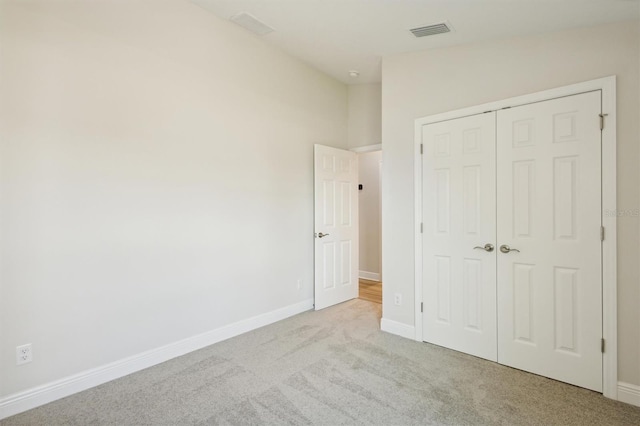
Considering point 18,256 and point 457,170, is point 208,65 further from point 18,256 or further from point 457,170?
Answer: point 457,170

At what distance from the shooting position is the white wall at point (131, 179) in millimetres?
2000

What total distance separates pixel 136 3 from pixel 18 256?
2.03 meters

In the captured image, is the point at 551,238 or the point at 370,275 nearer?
the point at 551,238

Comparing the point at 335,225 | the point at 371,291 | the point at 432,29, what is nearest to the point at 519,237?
the point at 432,29

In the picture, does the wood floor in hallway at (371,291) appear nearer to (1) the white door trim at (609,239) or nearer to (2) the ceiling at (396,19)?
(1) the white door trim at (609,239)

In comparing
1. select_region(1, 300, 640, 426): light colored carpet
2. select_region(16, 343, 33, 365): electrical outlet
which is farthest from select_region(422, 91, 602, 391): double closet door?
select_region(16, 343, 33, 365): electrical outlet

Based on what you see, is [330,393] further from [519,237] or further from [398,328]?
[519,237]

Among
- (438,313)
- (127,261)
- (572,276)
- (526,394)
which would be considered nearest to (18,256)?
(127,261)

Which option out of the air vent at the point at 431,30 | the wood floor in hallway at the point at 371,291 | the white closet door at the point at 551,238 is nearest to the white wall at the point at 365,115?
the air vent at the point at 431,30

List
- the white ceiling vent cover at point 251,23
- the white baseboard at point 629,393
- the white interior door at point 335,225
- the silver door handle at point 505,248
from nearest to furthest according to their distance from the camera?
the white baseboard at point 629,393
the silver door handle at point 505,248
the white ceiling vent cover at point 251,23
the white interior door at point 335,225

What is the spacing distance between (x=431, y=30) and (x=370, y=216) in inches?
145

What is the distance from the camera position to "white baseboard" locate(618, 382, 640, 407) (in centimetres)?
207

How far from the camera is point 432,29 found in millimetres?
2691

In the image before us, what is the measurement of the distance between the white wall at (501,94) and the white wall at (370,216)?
2528mm
